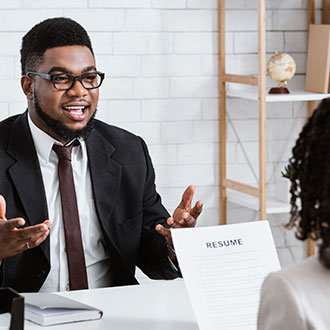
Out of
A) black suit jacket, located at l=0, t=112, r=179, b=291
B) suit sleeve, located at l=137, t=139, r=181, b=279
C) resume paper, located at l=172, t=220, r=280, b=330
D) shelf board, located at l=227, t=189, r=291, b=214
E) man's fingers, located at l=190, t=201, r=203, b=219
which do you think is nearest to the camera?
resume paper, located at l=172, t=220, r=280, b=330

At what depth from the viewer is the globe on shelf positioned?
2861mm

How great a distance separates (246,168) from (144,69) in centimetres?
67

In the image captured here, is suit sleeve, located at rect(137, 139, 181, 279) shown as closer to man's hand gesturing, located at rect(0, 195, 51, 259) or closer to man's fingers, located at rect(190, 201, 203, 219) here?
man's fingers, located at rect(190, 201, 203, 219)

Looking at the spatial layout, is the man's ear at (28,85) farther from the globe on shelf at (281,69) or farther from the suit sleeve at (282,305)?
the suit sleeve at (282,305)

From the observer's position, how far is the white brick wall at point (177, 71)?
2.85 meters

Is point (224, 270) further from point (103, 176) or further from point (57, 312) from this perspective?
point (103, 176)

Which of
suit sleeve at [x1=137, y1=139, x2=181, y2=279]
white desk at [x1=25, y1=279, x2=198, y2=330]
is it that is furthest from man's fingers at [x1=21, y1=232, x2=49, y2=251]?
suit sleeve at [x1=137, y1=139, x2=181, y2=279]

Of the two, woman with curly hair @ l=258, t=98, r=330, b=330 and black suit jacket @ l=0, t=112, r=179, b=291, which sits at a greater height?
woman with curly hair @ l=258, t=98, r=330, b=330

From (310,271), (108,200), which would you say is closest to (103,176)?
(108,200)

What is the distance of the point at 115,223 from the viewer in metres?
2.07

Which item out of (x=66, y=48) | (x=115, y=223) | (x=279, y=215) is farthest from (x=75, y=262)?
(x=279, y=215)

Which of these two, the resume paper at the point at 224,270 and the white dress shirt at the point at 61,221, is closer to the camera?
the resume paper at the point at 224,270

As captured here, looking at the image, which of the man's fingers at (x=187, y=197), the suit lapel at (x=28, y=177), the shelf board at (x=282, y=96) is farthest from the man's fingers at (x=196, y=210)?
the shelf board at (x=282, y=96)

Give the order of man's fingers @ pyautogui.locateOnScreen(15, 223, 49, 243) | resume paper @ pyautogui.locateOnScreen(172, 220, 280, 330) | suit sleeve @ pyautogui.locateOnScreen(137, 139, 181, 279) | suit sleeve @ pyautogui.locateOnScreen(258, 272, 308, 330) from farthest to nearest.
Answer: suit sleeve @ pyautogui.locateOnScreen(137, 139, 181, 279) → man's fingers @ pyautogui.locateOnScreen(15, 223, 49, 243) → resume paper @ pyautogui.locateOnScreen(172, 220, 280, 330) → suit sleeve @ pyautogui.locateOnScreen(258, 272, 308, 330)
